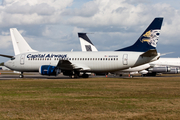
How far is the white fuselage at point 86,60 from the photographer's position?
120 feet

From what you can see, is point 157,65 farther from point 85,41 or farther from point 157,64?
point 85,41

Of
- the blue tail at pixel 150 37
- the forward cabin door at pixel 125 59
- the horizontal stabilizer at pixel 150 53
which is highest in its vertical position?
the blue tail at pixel 150 37

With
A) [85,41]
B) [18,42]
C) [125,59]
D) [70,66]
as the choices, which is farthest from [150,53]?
[85,41]

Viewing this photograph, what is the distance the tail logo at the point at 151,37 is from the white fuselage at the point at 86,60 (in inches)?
90.5

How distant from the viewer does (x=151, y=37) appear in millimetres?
36594

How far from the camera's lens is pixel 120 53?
37500 millimetres

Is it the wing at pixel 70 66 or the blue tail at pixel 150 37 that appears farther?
the wing at pixel 70 66

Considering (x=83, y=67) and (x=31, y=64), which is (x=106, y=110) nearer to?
(x=83, y=67)

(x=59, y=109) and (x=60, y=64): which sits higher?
(x=60, y=64)

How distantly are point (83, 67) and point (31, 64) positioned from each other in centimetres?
876

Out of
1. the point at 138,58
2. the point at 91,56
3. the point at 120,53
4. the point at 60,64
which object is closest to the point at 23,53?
the point at 60,64

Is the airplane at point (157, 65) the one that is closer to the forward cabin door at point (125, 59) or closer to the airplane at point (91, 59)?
the airplane at point (91, 59)

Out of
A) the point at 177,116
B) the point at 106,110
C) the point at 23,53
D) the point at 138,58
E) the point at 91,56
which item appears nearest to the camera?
the point at 177,116

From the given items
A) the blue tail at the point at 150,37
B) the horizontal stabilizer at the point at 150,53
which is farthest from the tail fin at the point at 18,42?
the horizontal stabilizer at the point at 150,53
